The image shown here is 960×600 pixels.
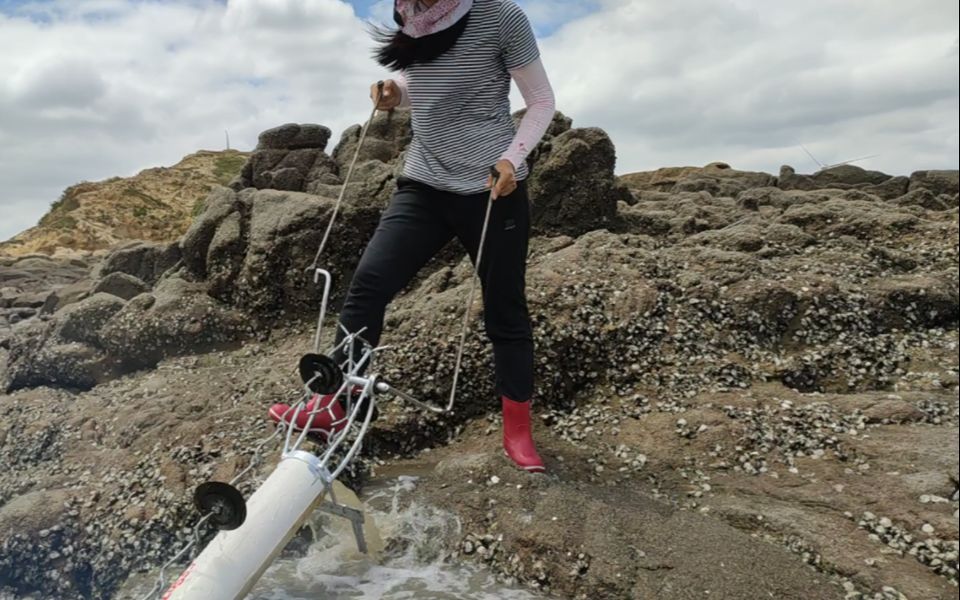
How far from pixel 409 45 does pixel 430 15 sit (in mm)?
193

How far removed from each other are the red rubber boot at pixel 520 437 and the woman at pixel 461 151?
0.35 metres

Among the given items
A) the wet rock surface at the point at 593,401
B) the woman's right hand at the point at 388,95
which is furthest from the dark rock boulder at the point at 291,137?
the woman's right hand at the point at 388,95

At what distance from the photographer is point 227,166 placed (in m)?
62.2

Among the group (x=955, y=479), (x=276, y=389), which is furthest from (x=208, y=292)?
(x=955, y=479)

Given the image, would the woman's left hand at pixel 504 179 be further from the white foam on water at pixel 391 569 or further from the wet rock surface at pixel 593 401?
the white foam on water at pixel 391 569

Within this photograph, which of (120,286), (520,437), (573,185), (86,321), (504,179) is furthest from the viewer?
(120,286)

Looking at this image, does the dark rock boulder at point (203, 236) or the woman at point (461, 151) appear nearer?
the woman at point (461, 151)

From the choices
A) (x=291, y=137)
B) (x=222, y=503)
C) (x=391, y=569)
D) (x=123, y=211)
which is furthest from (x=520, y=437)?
(x=123, y=211)

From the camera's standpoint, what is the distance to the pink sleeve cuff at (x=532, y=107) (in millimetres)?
3791

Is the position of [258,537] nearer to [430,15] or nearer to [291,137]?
[430,15]

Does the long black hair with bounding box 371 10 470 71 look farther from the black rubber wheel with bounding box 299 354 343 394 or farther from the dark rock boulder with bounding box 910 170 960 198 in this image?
the dark rock boulder with bounding box 910 170 960 198

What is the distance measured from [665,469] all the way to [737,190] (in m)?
24.1

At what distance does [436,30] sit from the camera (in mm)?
3758

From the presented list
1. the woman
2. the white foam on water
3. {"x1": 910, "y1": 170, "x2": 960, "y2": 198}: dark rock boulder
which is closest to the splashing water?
the white foam on water
